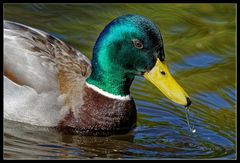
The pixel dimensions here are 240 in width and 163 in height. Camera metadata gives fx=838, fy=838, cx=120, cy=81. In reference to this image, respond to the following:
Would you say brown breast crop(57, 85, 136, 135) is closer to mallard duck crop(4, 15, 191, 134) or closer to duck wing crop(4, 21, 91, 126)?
mallard duck crop(4, 15, 191, 134)

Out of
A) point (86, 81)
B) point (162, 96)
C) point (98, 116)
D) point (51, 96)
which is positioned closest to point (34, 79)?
point (51, 96)

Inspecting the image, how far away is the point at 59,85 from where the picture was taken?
8.03 metres

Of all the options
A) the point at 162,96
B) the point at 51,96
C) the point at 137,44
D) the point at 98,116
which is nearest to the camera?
the point at 137,44

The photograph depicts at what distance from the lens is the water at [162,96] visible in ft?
24.9

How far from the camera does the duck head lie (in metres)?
7.64

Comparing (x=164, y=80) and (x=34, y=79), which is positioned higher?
(x=164, y=80)

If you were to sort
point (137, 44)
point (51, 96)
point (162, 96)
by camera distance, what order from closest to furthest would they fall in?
point (137, 44) → point (51, 96) → point (162, 96)

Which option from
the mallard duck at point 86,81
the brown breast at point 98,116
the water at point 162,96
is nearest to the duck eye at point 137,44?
the mallard duck at point 86,81

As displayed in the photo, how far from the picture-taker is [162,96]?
881cm

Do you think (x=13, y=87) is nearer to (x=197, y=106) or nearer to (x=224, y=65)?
(x=197, y=106)

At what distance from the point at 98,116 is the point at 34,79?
0.71 meters

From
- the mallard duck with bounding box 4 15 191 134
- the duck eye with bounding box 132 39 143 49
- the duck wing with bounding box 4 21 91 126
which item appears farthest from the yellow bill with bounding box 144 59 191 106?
the duck wing with bounding box 4 21 91 126

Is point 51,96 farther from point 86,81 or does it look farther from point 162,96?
point 162,96

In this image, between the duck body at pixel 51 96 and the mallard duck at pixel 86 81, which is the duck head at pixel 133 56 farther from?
the duck body at pixel 51 96
